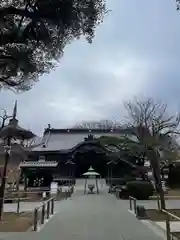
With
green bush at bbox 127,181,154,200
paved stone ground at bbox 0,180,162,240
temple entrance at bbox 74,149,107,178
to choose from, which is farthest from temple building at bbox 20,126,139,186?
paved stone ground at bbox 0,180,162,240

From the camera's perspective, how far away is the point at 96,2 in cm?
897

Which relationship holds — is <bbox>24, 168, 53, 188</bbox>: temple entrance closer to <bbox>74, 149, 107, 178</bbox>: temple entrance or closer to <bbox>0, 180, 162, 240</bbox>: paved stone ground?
<bbox>74, 149, 107, 178</bbox>: temple entrance

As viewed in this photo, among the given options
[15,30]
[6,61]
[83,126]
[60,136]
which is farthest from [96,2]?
[83,126]

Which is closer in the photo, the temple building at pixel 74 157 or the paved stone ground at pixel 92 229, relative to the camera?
the paved stone ground at pixel 92 229

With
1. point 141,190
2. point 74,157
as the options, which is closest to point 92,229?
point 141,190

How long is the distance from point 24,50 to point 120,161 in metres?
44.2

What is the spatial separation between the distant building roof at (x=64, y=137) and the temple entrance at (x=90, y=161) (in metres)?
3.22

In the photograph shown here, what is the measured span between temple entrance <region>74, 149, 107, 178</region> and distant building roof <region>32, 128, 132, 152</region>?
3225 mm

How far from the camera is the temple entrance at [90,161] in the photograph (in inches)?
2221

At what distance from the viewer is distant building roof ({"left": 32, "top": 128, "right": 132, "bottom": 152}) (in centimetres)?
6025

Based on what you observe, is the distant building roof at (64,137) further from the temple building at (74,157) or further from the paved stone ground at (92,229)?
the paved stone ground at (92,229)

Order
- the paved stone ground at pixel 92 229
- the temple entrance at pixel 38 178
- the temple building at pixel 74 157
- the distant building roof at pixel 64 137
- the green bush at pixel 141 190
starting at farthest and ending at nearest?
the distant building roof at pixel 64 137
the temple building at pixel 74 157
the temple entrance at pixel 38 178
the green bush at pixel 141 190
the paved stone ground at pixel 92 229

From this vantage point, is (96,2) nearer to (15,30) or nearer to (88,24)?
(88,24)

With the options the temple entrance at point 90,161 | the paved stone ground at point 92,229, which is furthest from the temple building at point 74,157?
the paved stone ground at point 92,229
